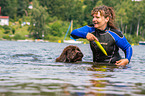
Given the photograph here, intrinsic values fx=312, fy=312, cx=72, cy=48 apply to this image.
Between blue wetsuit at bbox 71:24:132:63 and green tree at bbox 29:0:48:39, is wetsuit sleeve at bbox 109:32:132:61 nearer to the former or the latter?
blue wetsuit at bbox 71:24:132:63

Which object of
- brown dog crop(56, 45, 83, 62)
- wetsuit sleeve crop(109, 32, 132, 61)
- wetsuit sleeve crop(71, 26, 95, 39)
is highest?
wetsuit sleeve crop(71, 26, 95, 39)

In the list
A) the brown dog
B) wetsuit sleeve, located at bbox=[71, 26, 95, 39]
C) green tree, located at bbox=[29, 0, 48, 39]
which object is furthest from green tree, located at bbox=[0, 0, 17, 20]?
wetsuit sleeve, located at bbox=[71, 26, 95, 39]

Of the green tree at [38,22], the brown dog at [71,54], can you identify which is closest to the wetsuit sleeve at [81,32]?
the brown dog at [71,54]

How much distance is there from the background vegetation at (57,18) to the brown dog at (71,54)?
64.8 meters

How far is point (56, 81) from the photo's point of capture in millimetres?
7117

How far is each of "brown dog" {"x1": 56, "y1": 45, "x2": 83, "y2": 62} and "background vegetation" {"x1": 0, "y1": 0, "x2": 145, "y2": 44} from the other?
6477cm

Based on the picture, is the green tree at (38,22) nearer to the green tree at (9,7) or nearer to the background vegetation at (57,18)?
the background vegetation at (57,18)

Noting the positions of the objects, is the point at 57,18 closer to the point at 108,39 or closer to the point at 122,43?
the point at 108,39

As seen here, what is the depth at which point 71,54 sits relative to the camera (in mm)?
12352

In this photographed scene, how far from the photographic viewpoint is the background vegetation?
82750 millimetres

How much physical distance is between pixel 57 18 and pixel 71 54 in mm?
88942

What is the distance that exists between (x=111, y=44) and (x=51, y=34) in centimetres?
7786

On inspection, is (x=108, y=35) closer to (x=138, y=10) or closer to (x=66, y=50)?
(x=66, y=50)

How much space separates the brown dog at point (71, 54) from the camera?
12156mm
